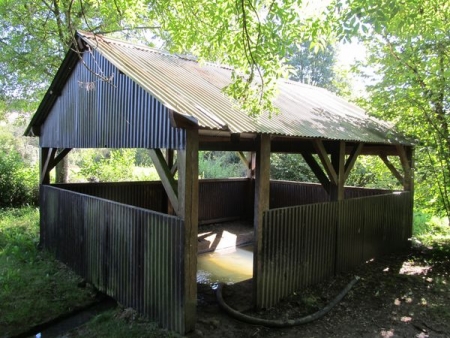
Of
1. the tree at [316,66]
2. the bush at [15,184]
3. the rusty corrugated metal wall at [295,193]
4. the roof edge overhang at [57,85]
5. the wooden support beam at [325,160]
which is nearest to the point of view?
the wooden support beam at [325,160]

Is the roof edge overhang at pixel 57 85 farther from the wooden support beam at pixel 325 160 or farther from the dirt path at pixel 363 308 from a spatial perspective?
the dirt path at pixel 363 308

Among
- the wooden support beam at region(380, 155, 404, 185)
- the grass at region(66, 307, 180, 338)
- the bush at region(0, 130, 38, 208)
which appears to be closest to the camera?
the grass at region(66, 307, 180, 338)

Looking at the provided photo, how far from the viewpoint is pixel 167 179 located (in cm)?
483

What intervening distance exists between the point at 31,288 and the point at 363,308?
573 centimetres

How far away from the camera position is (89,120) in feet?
22.6

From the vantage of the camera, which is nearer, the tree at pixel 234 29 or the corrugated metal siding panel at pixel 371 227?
the tree at pixel 234 29

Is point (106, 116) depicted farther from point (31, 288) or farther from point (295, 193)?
point (295, 193)

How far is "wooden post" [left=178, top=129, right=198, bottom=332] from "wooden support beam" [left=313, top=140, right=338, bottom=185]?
8.94 ft

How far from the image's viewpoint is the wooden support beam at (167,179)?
4.67m

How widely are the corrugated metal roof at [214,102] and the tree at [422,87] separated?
59cm

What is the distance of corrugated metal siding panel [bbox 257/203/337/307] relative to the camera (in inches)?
218

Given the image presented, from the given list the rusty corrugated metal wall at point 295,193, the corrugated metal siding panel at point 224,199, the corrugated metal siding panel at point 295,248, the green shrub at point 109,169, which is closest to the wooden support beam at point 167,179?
the corrugated metal siding panel at point 295,248

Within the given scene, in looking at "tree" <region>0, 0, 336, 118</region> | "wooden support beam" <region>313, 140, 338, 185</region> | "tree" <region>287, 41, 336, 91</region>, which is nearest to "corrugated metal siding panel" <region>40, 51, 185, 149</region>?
"tree" <region>0, 0, 336, 118</region>

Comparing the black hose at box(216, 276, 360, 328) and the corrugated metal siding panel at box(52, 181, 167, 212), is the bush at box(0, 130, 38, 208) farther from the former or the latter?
the black hose at box(216, 276, 360, 328)
